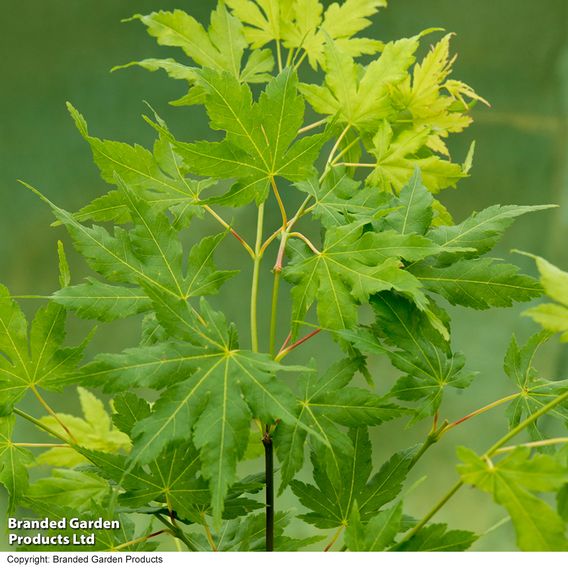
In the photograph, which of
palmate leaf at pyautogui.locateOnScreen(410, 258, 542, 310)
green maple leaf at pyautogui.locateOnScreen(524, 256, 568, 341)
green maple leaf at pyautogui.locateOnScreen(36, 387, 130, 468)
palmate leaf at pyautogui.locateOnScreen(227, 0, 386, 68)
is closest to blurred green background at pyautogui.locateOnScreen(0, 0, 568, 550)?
green maple leaf at pyautogui.locateOnScreen(36, 387, 130, 468)

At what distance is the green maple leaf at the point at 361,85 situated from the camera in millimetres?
607

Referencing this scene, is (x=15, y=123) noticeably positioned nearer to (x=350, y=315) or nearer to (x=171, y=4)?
(x=171, y=4)

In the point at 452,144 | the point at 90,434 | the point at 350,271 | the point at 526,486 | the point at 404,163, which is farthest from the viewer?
the point at 452,144

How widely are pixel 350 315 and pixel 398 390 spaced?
0.23ft

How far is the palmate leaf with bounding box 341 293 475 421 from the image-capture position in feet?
1.74

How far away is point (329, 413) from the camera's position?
0.53 m

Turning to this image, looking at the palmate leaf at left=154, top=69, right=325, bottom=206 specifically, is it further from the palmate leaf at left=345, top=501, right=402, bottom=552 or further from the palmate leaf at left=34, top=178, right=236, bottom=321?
the palmate leaf at left=345, top=501, right=402, bottom=552

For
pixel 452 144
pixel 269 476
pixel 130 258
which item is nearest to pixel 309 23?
pixel 130 258

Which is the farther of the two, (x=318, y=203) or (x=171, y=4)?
(x=171, y=4)

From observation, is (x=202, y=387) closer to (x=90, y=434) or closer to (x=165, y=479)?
(x=165, y=479)

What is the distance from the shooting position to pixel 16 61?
5.12 feet

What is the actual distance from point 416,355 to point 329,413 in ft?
0.26

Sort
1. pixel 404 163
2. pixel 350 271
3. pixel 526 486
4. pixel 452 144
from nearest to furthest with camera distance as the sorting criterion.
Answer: pixel 526 486
pixel 350 271
pixel 404 163
pixel 452 144
